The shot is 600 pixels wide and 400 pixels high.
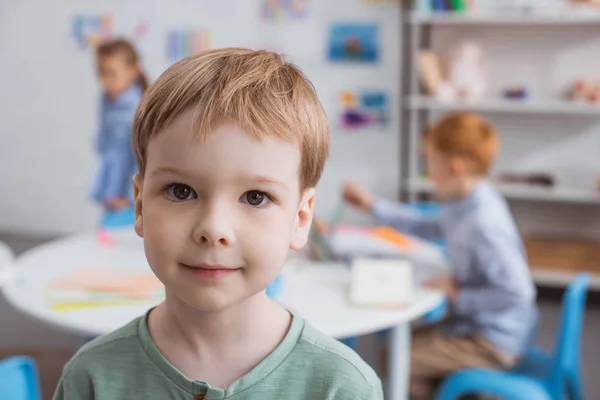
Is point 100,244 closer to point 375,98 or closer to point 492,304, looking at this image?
point 492,304

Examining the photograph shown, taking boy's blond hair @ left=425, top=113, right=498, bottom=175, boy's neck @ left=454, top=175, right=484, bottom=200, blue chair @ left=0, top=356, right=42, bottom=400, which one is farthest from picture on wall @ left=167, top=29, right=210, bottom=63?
blue chair @ left=0, top=356, right=42, bottom=400

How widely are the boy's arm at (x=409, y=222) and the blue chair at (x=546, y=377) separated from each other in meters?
0.65

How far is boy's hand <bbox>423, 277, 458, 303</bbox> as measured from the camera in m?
2.23

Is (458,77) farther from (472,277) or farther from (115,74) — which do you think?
(472,277)

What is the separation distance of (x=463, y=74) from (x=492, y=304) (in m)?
2.28

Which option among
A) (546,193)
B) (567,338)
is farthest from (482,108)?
(567,338)

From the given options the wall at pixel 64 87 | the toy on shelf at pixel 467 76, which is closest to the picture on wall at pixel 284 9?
the wall at pixel 64 87

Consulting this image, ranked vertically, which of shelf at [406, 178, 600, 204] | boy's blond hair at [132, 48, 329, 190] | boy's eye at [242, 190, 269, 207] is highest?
boy's blond hair at [132, 48, 329, 190]

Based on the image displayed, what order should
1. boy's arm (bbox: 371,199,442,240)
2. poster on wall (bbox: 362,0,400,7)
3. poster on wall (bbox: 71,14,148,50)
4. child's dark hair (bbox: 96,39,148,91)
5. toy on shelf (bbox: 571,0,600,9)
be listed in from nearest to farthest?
boy's arm (bbox: 371,199,442,240) → child's dark hair (bbox: 96,39,148,91) → toy on shelf (bbox: 571,0,600,9) → poster on wall (bbox: 362,0,400,7) → poster on wall (bbox: 71,14,148,50)

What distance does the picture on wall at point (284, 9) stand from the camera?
486 cm

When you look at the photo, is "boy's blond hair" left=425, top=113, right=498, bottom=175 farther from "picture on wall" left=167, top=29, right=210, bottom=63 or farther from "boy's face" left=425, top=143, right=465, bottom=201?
"picture on wall" left=167, top=29, right=210, bottom=63

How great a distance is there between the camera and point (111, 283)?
205cm

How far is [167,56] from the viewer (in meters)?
5.26

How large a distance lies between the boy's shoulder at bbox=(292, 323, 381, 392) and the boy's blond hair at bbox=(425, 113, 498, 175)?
182cm
